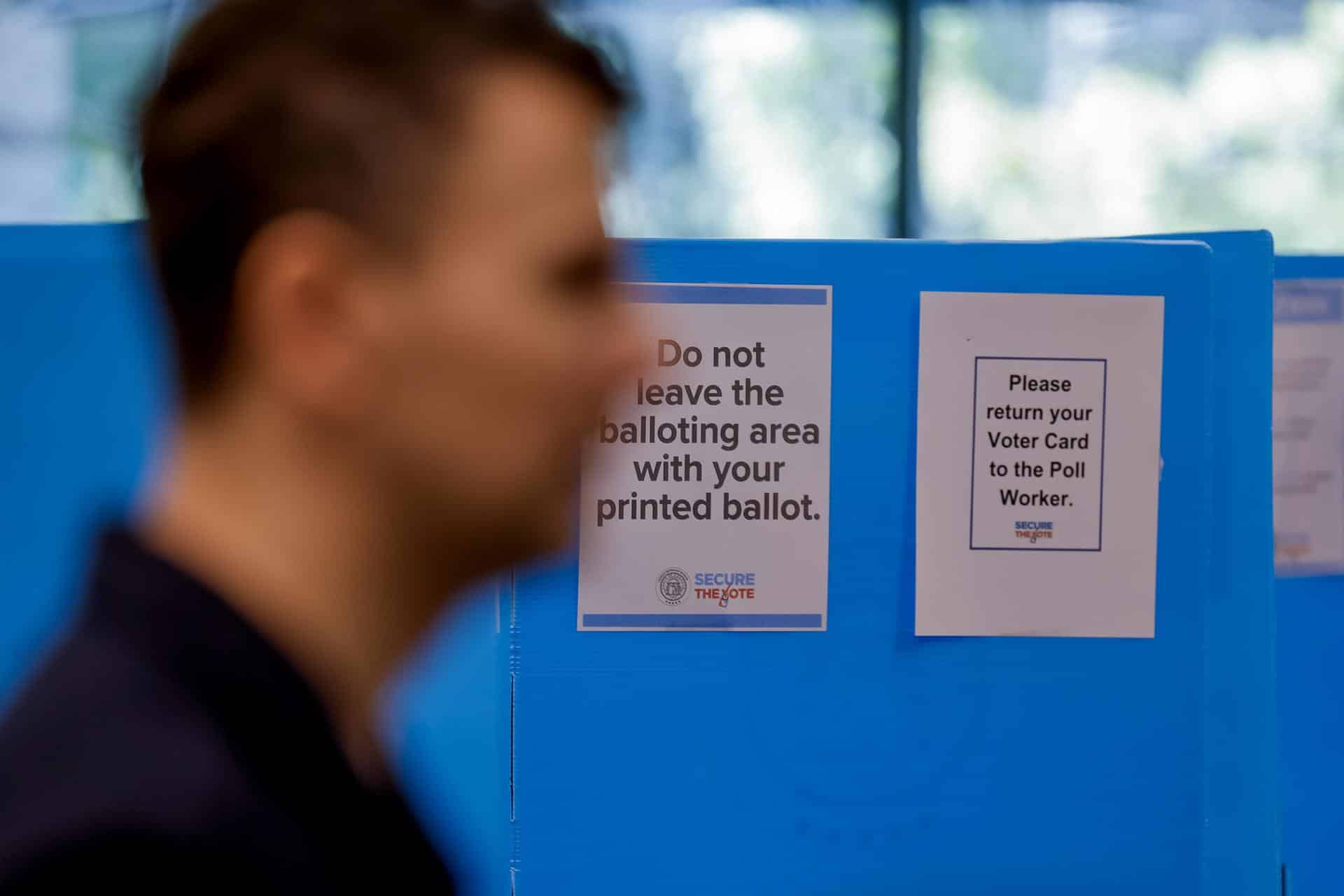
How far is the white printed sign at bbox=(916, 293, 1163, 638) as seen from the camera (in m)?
1.49

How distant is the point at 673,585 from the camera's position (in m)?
1.47

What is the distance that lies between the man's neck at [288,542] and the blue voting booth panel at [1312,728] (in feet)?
6.39

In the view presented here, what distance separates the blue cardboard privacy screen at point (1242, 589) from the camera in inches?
61.2

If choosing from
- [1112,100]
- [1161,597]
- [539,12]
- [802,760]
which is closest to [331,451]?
[539,12]

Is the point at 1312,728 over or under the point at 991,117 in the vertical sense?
under

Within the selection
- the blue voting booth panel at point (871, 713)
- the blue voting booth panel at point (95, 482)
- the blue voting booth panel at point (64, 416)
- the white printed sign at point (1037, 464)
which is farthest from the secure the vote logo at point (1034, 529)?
the blue voting booth panel at point (64, 416)

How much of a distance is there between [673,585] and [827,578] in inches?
7.0

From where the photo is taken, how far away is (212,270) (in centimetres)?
56

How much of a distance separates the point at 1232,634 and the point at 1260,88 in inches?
214

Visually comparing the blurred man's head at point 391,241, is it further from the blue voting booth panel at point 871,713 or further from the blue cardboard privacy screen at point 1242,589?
the blue cardboard privacy screen at point 1242,589

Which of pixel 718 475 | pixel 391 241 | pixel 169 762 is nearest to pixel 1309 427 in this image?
pixel 718 475

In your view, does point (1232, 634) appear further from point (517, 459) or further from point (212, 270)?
point (212, 270)

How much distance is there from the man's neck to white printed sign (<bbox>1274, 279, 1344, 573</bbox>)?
6.08 feet

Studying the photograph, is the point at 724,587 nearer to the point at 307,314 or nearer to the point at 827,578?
the point at 827,578
